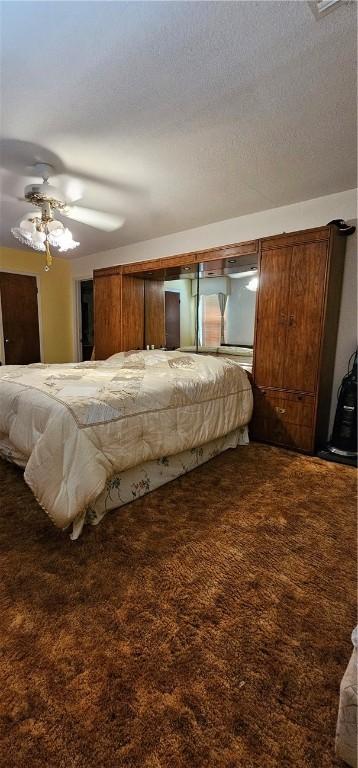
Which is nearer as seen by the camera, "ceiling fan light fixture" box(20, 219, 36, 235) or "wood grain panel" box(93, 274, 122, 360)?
"ceiling fan light fixture" box(20, 219, 36, 235)

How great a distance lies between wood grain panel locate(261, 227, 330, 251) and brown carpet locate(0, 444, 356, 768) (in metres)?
2.07

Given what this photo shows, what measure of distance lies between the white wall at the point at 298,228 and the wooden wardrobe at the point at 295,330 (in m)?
0.08

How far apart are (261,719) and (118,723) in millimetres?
420

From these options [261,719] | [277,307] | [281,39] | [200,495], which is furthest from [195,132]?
[261,719]

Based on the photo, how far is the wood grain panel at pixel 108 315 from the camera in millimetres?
4414

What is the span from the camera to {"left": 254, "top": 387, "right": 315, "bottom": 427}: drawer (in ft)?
9.37

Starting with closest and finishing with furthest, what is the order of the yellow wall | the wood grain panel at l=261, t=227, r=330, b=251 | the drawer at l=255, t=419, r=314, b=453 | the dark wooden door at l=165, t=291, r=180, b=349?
the wood grain panel at l=261, t=227, r=330, b=251, the drawer at l=255, t=419, r=314, b=453, the dark wooden door at l=165, t=291, r=180, b=349, the yellow wall

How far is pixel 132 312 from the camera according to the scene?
4.44m

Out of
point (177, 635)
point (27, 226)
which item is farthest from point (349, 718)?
point (27, 226)

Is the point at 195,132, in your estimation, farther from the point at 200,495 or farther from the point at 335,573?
the point at 335,573

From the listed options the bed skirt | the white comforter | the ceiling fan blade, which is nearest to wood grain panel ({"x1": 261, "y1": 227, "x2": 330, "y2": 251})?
the white comforter

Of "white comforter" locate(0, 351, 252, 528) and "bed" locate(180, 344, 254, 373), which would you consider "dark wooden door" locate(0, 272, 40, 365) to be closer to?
"white comforter" locate(0, 351, 252, 528)

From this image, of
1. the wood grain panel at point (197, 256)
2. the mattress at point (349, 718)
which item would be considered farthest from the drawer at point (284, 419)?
the mattress at point (349, 718)

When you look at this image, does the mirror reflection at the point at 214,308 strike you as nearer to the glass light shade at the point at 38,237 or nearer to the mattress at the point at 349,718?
the glass light shade at the point at 38,237
